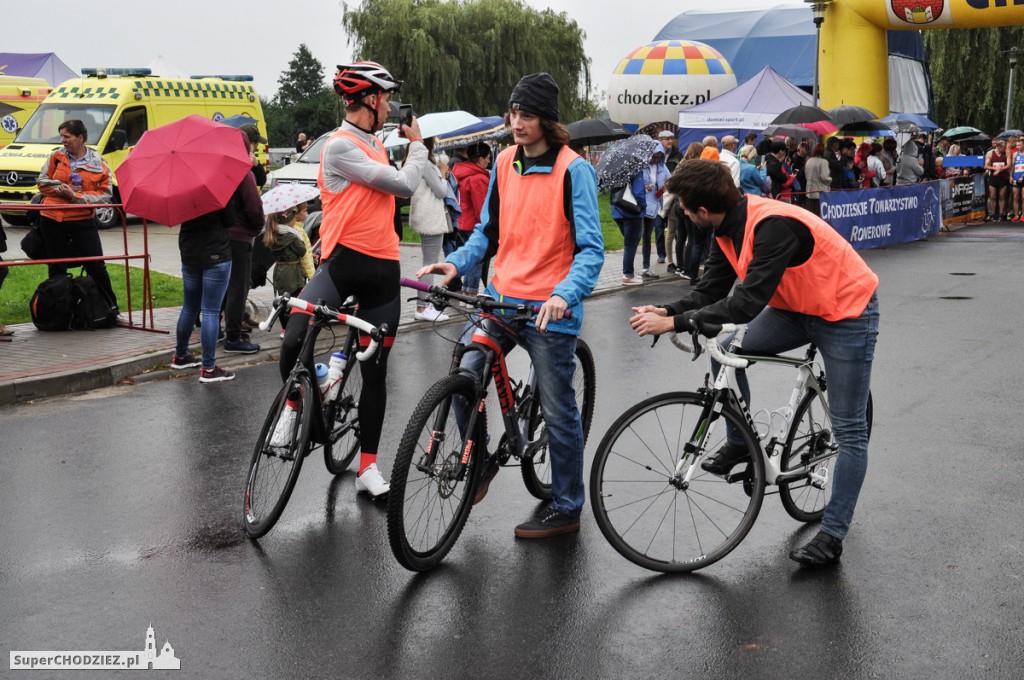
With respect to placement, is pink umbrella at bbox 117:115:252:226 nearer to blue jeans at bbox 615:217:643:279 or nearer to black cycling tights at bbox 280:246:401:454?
black cycling tights at bbox 280:246:401:454

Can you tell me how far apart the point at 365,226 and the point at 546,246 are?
3.61 ft

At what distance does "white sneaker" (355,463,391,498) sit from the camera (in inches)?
222

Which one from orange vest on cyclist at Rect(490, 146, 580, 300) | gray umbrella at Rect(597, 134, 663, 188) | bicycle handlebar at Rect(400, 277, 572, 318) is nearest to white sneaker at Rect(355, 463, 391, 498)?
orange vest on cyclist at Rect(490, 146, 580, 300)

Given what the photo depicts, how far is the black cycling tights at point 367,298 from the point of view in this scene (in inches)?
217

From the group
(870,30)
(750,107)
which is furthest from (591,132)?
(870,30)

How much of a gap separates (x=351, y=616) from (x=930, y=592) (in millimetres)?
2237

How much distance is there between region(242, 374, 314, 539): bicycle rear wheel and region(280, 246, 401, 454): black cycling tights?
0.39 m

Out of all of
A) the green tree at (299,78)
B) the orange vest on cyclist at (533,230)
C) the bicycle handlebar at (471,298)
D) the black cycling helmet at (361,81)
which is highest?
the green tree at (299,78)

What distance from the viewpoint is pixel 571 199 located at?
4.81 meters

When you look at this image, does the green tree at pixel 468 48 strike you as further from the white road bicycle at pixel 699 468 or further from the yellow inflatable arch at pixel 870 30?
the white road bicycle at pixel 699 468

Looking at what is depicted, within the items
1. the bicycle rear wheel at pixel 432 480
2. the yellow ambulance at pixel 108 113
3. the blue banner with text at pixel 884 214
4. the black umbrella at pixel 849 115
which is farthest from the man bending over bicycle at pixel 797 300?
the black umbrella at pixel 849 115

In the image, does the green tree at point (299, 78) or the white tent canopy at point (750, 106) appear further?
the green tree at point (299, 78)

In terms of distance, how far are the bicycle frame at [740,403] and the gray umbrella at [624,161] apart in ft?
29.6

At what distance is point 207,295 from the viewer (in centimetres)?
→ 845
